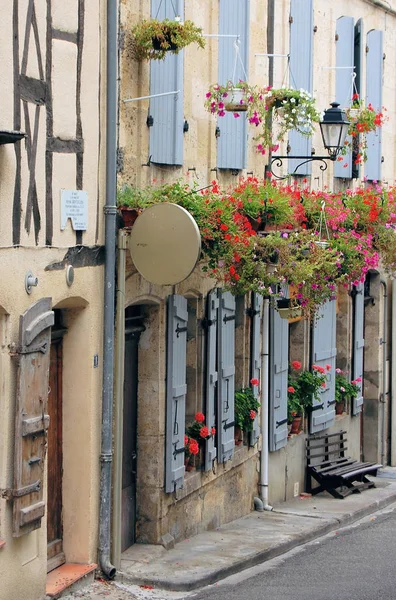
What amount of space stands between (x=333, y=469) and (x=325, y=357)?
4.53 feet

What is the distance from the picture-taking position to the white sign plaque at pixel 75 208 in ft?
30.3

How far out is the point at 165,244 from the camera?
9.70m

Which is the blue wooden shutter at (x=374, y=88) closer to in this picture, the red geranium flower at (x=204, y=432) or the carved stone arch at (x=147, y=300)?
the red geranium flower at (x=204, y=432)

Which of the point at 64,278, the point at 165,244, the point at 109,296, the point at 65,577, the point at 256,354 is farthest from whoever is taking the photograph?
the point at 256,354

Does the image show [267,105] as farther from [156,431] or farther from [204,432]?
[156,431]

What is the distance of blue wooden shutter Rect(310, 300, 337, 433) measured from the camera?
15445 mm

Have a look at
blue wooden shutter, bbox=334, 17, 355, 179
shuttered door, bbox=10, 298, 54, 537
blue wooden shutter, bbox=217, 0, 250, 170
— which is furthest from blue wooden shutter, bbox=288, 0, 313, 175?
shuttered door, bbox=10, 298, 54, 537

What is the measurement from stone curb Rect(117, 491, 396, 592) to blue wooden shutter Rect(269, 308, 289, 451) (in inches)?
33.7

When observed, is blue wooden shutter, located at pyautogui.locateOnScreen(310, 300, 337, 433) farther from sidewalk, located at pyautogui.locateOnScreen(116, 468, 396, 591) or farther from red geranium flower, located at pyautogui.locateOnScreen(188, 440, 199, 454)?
red geranium flower, located at pyautogui.locateOnScreen(188, 440, 199, 454)

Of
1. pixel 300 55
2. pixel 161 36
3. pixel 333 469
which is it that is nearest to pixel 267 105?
pixel 161 36

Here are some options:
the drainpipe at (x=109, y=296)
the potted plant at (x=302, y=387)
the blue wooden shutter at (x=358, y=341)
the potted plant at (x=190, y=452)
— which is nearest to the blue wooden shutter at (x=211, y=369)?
the potted plant at (x=190, y=452)

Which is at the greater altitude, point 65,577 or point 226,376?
point 226,376

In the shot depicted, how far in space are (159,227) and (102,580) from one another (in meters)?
2.74

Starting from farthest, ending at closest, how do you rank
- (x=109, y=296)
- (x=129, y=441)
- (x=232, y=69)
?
(x=232, y=69)
(x=129, y=441)
(x=109, y=296)
